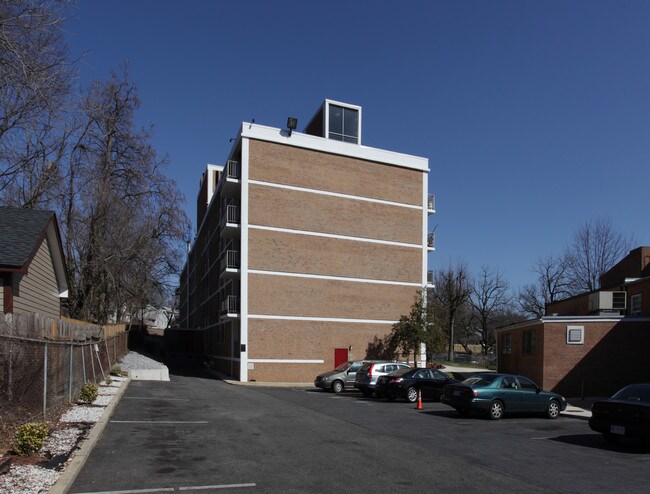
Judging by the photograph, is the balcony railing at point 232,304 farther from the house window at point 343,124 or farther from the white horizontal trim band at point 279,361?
the house window at point 343,124

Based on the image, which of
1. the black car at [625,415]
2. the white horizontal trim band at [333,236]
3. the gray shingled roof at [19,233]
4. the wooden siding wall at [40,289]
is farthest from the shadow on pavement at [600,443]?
the white horizontal trim band at [333,236]

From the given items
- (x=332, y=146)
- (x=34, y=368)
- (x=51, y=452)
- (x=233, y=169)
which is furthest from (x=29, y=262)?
(x=332, y=146)

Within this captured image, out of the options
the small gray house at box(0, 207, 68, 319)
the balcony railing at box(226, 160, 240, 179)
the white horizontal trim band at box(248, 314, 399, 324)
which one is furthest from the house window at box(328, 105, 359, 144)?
the small gray house at box(0, 207, 68, 319)

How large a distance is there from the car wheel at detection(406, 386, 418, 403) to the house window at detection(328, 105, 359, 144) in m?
24.0

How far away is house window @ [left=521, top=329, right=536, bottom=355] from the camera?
94.2ft

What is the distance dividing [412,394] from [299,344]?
1514cm

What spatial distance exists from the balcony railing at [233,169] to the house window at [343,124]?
767cm

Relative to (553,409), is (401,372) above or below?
above

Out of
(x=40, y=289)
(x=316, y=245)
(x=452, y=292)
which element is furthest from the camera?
(x=452, y=292)

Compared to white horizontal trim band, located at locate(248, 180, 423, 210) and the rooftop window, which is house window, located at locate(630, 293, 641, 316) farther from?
the rooftop window

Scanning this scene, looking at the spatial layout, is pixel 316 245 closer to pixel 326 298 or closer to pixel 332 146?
pixel 326 298

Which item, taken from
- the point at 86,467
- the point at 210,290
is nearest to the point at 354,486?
the point at 86,467

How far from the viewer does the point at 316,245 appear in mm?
40312

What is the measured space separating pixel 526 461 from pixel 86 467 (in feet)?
25.8
